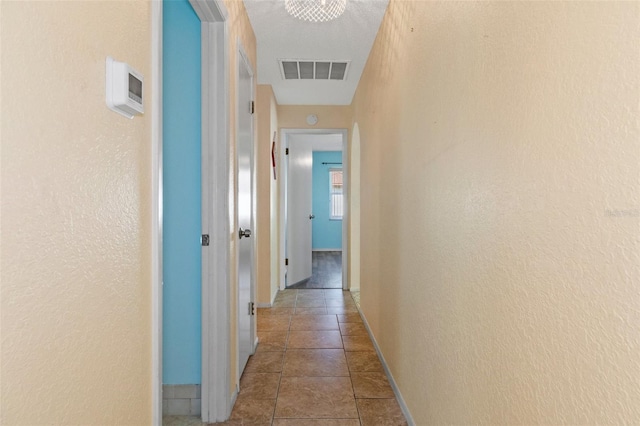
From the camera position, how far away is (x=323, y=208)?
9367mm

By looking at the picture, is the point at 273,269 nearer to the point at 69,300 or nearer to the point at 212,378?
the point at 212,378

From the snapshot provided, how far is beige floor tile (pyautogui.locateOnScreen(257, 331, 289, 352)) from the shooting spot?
9.60 ft

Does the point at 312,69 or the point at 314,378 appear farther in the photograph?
the point at 312,69

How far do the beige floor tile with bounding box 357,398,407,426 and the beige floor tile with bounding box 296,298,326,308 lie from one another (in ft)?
6.50

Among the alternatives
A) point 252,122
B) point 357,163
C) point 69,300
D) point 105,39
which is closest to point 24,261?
point 69,300

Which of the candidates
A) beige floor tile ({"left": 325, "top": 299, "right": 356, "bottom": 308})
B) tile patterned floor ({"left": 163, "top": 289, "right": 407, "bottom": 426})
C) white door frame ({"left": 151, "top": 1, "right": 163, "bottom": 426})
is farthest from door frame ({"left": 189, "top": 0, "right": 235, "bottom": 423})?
beige floor tile ({"left": 325, "top": 299, "right": 356, "bottom": 308})

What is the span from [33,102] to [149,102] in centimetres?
40

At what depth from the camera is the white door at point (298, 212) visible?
5012 millimetres

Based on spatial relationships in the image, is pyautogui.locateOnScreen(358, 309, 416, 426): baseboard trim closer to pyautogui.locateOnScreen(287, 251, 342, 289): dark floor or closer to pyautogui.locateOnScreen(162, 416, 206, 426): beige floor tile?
pyautogui.locateOnScreen(162, 416, 206, 426): beige floor tile

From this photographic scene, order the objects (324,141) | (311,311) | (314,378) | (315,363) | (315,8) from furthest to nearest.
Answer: (324,141) < (311,311) < (315,363) < (314,378) < (315,8)

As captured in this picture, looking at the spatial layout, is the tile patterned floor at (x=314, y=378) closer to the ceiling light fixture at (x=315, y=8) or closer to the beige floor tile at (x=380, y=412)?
the beige floor tile at (x=380, y=412)

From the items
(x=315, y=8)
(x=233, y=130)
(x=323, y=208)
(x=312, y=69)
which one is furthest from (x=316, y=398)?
(x=323, y=208)

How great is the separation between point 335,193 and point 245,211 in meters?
6.84

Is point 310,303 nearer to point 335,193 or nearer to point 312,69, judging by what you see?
point 312,69
